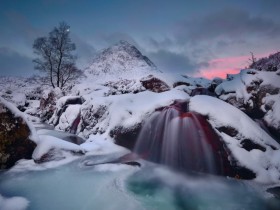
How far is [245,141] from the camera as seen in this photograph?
6668mm

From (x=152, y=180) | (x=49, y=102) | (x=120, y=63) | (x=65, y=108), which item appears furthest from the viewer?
(x=120, y=63)

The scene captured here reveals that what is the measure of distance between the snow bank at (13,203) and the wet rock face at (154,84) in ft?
30.2

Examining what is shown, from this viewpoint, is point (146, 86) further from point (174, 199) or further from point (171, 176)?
point (174, 199)

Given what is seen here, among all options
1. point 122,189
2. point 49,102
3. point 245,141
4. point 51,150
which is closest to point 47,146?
point 51,150

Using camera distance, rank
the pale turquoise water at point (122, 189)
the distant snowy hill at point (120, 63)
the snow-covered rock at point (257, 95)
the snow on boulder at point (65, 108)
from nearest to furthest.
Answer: the pale turquoise water at point (122, 189), the snow-covered rock at point (257, 95), the snow on boulder at point (65, 108), the distant snowy hill at point (120, 63)

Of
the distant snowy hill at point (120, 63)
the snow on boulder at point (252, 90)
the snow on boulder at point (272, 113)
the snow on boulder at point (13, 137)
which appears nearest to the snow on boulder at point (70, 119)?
the snow on boulder at point (13, 137)

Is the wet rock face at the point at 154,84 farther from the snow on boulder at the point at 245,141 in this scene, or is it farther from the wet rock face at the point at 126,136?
the snow on boulder at the point at 245,141

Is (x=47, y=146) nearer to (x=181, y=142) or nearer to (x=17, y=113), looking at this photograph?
(x=17, y=113)

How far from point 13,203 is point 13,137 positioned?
287cm

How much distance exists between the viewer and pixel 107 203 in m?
4.75

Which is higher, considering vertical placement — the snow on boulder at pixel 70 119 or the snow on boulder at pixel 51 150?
the snow on boulder at pixel 70 119

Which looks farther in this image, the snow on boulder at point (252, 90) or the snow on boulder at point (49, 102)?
the snow on boulder at point (49, 102)

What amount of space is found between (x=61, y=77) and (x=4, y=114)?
2022 cm

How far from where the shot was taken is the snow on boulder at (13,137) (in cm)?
683
